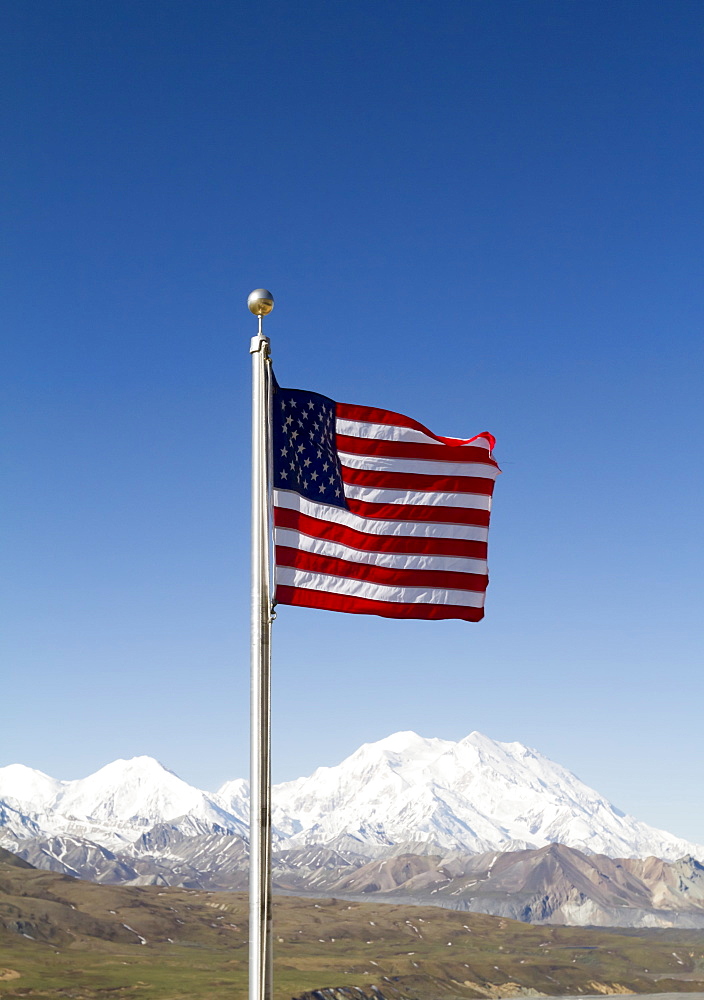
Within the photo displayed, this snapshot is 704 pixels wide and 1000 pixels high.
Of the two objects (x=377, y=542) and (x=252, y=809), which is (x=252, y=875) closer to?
(x=252, y=809)

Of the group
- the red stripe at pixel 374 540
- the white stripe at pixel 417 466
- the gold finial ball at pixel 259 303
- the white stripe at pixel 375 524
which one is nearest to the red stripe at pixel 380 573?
the red stripe at pixel 374 540

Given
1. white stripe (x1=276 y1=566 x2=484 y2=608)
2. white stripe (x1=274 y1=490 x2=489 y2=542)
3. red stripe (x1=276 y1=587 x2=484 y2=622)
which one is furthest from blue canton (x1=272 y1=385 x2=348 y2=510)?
red stripe (x1=276 y1=587 x2=484 y2=622)

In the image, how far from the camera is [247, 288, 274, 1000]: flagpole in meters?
19.1

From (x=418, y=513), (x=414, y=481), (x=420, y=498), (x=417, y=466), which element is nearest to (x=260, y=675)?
(x=418, y=513)

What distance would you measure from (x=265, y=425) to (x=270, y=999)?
10.5 meters

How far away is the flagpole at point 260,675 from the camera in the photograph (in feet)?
62.6

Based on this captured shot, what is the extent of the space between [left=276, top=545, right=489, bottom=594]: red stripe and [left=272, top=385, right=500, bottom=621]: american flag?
26mm

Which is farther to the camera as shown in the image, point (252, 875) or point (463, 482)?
point (463, 482)

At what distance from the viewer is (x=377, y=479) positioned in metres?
25.4

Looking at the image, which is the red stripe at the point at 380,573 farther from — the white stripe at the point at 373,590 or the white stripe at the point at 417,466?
the white stripe at the point at 417,466

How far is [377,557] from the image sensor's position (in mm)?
24844

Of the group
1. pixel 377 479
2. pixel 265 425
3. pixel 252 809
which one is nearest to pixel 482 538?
pixel 377 479

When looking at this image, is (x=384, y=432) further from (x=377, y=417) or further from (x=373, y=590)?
(x=373, y=590)

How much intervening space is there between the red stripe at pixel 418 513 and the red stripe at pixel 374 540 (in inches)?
17.4
